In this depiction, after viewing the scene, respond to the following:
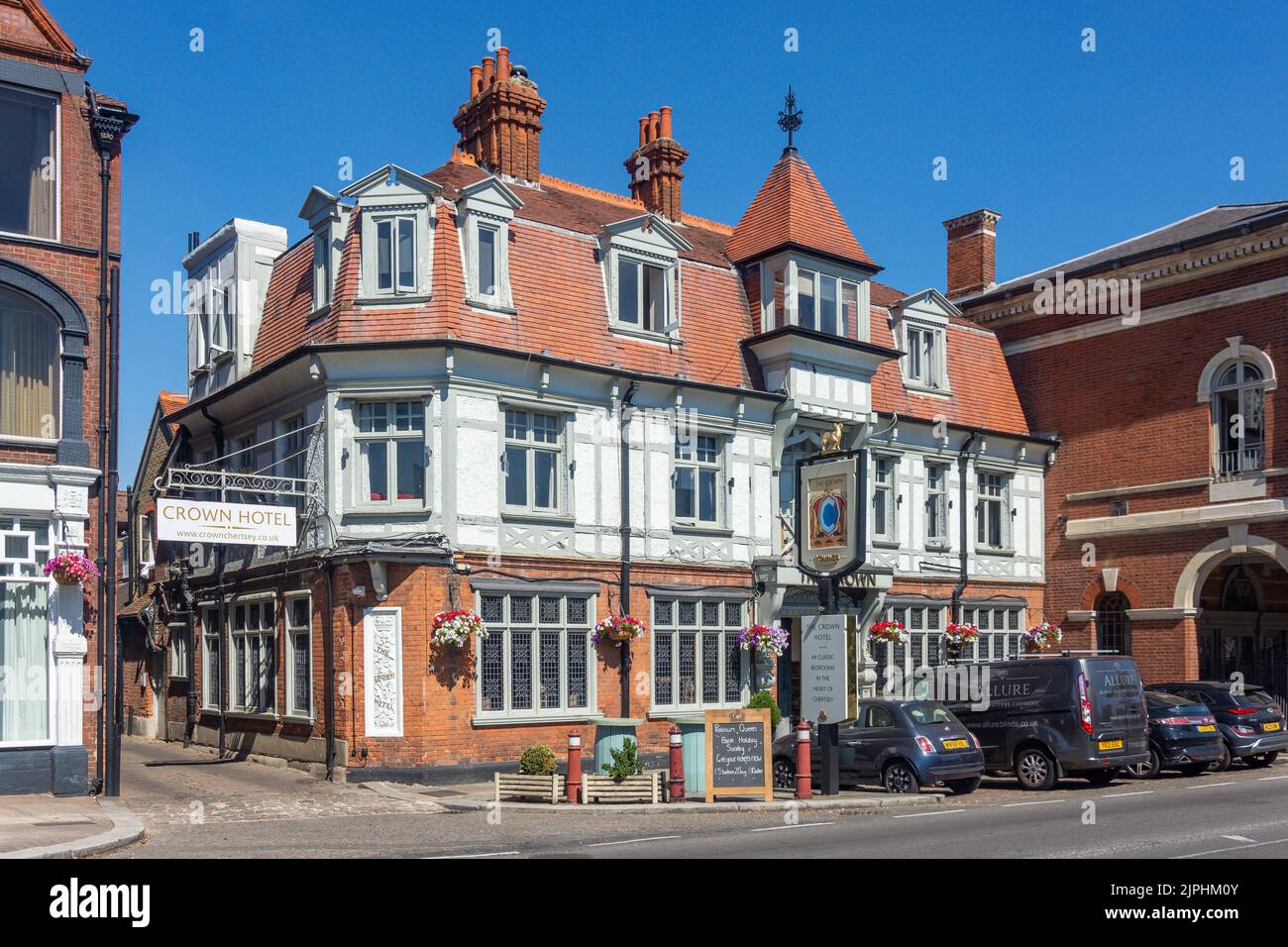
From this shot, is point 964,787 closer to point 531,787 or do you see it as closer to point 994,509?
point 531,787

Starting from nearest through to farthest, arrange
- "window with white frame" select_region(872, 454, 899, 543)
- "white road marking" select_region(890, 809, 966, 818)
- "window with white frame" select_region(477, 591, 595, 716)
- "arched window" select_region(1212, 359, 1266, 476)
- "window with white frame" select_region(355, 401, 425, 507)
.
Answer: "white road marking" select_region(890, 809, 966, 818) → "window with white frame" select_region(355, 401, 425, 507) → "window with white frame" select_region(477, 591, 595, 716) → "arched window" select_region(1212, 359, 1266, 476) → "window with white frame" select_region(872, 454, 899, 543)

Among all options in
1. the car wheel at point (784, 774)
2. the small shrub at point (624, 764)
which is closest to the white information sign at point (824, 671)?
the car wheel at point (784, 774)

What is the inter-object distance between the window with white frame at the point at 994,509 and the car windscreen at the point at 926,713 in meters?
12.0

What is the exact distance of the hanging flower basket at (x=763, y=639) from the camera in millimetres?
26281

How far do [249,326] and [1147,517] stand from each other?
2005 cm

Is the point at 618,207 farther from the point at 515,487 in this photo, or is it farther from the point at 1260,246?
the point at 1260,246

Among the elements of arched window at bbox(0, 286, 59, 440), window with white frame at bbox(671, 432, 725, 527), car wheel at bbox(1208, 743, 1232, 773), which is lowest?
car wheel at bbox(1208, 743, 1232, 773)

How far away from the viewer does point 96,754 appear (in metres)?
19.5

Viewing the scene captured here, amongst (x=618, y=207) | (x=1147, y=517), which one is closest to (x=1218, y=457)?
(x=1147, y=517)

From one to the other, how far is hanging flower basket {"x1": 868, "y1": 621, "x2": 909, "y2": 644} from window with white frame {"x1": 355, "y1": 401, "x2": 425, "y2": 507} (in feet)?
36.5

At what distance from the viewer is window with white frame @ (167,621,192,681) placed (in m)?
29.3

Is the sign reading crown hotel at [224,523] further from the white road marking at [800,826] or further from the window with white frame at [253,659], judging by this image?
the white road marking at [800,826]

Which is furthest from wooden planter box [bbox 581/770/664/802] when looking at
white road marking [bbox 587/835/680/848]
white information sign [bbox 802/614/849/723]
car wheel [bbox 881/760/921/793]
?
car wheel [bbox 881/760/921/793]

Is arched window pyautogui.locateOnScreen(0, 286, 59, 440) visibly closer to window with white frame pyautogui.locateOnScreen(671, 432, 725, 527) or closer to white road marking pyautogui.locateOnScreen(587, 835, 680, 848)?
white road marking pyautogui.locateOnScreen(587, 835, 680, 848)
